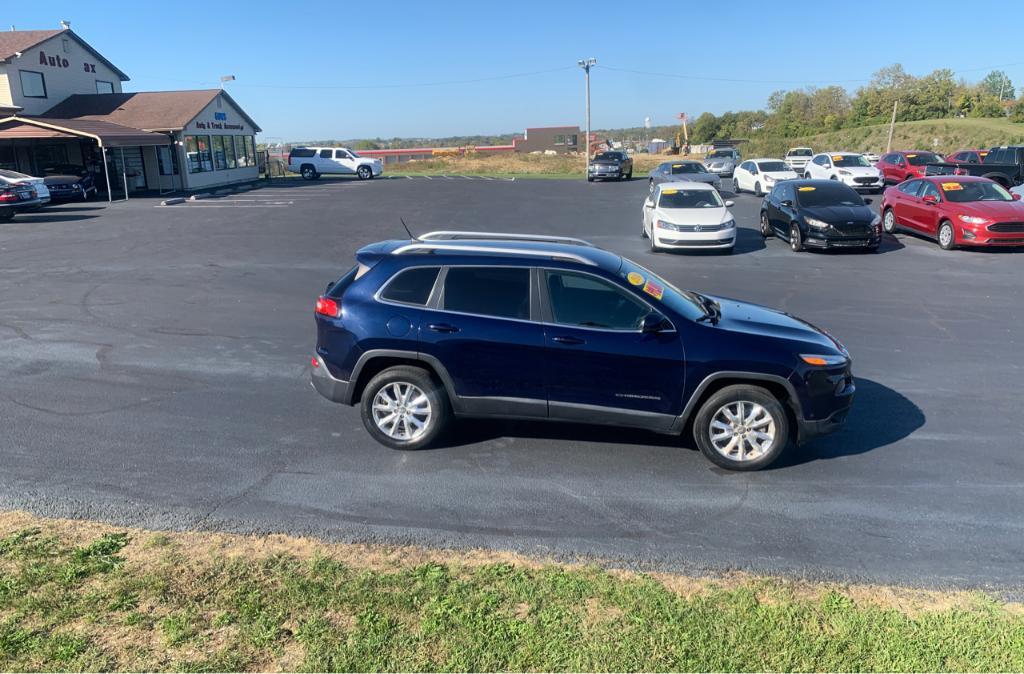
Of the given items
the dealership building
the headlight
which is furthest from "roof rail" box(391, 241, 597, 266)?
the dealership building

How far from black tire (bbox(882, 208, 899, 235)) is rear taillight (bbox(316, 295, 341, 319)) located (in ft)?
58.7

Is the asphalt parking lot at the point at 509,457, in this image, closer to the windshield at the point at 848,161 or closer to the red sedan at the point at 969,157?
the windshield at the point at 848,161

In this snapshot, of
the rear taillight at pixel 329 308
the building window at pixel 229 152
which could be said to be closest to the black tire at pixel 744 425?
the rear taillight at pixel 329 308

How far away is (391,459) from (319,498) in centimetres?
85

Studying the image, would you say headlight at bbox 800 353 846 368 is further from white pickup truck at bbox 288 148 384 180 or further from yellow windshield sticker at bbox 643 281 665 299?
white pickup truck at bbox 288 148 384 180

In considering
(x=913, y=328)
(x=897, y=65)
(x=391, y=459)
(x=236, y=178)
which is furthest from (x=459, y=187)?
(x=897, y=65)

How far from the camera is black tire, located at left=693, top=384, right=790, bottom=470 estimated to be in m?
6.00

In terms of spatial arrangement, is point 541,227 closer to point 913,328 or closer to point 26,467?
point 913,328

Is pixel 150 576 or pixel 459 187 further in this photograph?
pixel 459 187

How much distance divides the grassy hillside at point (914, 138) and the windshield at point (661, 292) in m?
55.5

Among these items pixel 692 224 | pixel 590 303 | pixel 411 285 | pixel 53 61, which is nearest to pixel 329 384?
pixel 411 285

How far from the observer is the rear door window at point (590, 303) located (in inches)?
240

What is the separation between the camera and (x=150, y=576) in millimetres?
4445

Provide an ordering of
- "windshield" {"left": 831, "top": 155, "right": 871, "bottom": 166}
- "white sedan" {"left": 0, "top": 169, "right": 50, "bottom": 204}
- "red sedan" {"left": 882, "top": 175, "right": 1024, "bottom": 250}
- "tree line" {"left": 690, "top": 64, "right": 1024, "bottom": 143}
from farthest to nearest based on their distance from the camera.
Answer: "tree line" {"left": 690, "top": 64, "right": 1024, "bottom": 143}, "windshield" {"left": 831, "top": 155, "right": 871, "bottom": 166}, "white sedan" {"left": 0, "top": 169, "right": 50, "bottom": 204}, "red sedan" {"left": 882, "top": 175, "right": 1024, "bottom": 250}
